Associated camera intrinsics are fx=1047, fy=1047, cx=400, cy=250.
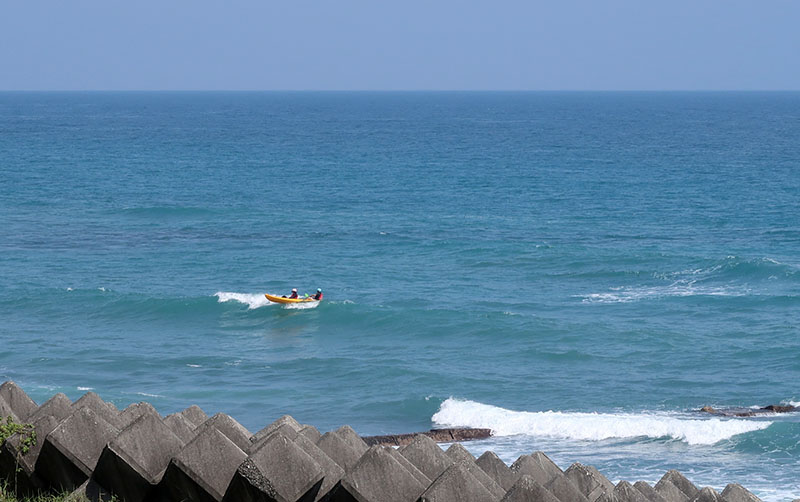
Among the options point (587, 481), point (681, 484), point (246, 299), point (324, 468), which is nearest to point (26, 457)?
point (324, 468)

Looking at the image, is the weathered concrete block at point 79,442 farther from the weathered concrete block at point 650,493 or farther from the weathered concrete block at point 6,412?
the weathered concrete block at point 650,493

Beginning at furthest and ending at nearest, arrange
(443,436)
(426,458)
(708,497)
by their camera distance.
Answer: (443,436) → (426,458) → (708,497)

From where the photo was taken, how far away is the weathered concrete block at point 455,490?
4.33m

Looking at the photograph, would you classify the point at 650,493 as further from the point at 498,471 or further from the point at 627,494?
the point at 498,471

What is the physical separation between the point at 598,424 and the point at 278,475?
2287cm

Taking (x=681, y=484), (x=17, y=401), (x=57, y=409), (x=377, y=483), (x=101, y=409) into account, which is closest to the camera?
(x=377, y=483)

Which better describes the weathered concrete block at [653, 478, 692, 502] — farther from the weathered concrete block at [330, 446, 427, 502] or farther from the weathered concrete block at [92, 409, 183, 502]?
the weathered concrete block at [92, 409, 183, 502]

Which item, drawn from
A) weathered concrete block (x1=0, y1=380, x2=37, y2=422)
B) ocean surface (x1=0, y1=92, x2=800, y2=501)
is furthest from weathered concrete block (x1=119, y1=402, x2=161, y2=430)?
ocean surface (x1=0, y1=92, x2=800, y2=501)

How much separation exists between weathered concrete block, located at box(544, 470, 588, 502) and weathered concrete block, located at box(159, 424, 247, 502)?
1.41 meters

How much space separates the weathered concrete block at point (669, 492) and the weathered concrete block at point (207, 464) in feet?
7.36

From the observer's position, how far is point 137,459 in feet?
16.0

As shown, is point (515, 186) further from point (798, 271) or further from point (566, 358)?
point (566, 358)

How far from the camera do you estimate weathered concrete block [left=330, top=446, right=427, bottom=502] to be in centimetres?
442

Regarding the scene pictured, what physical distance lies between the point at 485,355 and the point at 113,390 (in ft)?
39.1
